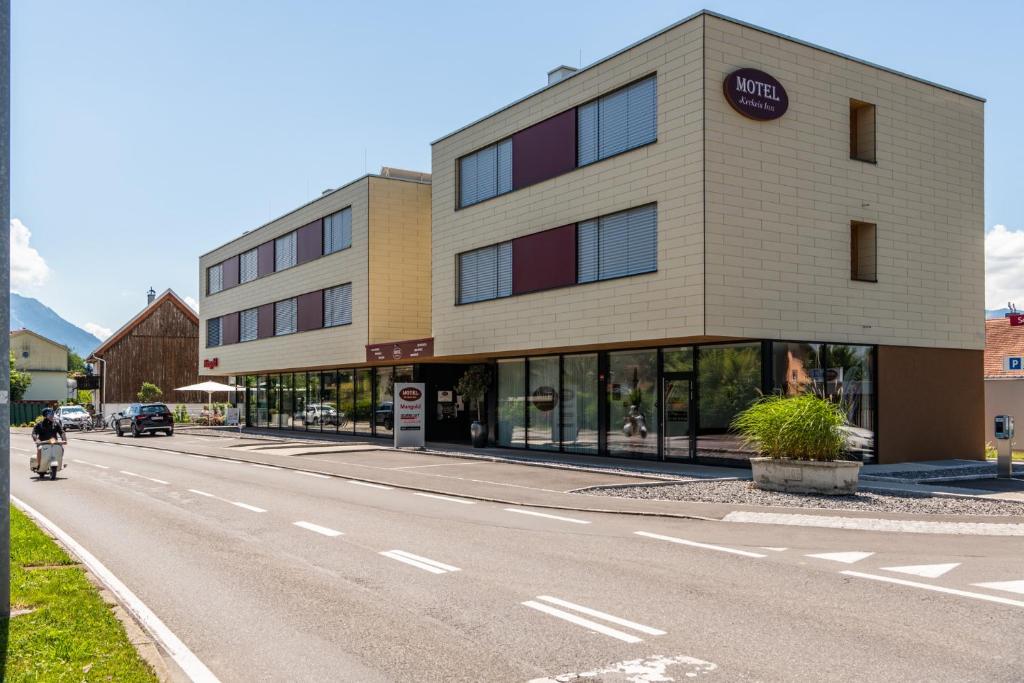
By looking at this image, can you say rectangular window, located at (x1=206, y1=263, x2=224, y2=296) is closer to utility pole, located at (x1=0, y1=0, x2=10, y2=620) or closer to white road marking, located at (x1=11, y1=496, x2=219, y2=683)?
white road marking, located at (x1=11, y1=496, x2=219, y2=683)

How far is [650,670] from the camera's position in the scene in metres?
5.66

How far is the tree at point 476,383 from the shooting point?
29.1 metres

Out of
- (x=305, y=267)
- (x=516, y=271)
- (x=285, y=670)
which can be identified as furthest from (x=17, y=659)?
(x=305, y=267)

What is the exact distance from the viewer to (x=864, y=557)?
9.61m

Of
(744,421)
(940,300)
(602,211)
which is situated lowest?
(744,421)

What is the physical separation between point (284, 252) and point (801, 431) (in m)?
30.9

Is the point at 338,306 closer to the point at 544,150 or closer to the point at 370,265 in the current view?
the point at 370,265

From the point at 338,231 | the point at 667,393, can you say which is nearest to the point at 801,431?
the point at 667,393

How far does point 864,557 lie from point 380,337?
2602 centimetres

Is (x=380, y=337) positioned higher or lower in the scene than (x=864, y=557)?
higher

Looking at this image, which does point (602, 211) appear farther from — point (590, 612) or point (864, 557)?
point (590, 612)

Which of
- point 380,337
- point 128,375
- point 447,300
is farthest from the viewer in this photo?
point 128,375

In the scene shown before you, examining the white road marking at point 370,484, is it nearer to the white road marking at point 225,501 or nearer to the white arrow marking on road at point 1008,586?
the white road marking at point 225,501

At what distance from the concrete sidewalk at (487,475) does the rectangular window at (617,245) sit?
4.70m
